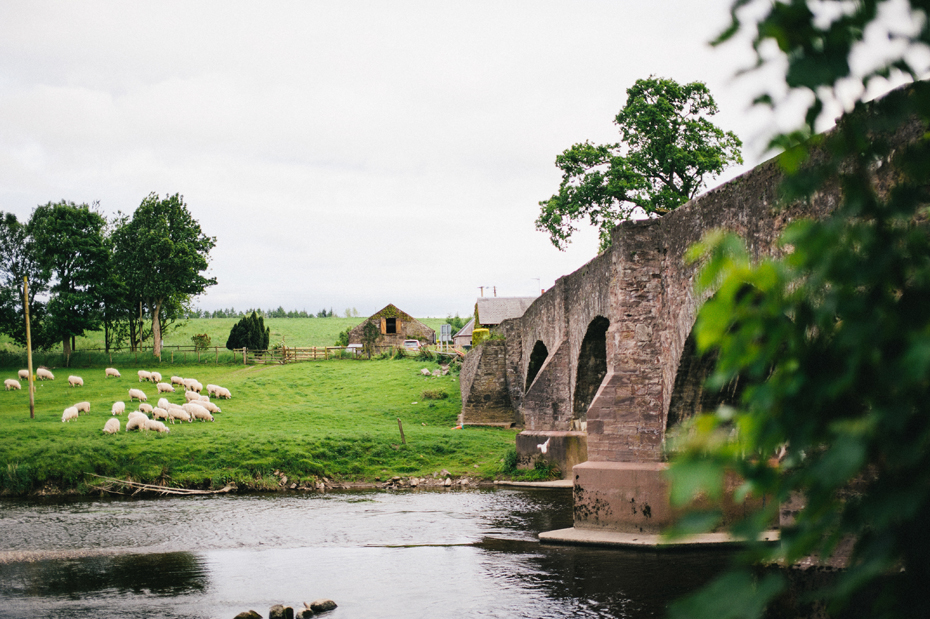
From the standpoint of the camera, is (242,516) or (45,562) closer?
(45,562)

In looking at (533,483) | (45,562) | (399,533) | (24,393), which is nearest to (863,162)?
(399,533)

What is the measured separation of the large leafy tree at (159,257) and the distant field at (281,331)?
56.4ft

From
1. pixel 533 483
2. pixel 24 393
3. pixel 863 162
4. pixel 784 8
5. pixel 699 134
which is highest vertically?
pixel 699 134

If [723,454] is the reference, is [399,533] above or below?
below

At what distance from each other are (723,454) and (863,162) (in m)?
0.82

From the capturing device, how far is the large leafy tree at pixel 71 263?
44.6 meters

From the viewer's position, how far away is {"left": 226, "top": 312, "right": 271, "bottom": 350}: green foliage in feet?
170

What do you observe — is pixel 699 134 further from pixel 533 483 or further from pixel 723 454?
pixel 723 454

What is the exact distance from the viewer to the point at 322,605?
29.2 feet

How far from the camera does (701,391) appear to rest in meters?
11.8

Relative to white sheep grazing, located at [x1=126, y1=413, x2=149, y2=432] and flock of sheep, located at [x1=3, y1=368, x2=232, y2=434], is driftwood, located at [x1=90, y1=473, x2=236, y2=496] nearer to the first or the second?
flock of sheep, located at [x1=3, y1=368, x2=232, y2=434]

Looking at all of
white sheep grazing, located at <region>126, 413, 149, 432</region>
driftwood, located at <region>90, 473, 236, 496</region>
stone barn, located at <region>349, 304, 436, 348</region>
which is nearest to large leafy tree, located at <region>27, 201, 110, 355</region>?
stone barn, located at <region>349, 304, 436, 348</region>

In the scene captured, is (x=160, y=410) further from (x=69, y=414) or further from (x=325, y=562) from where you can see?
(x=325, y=562)

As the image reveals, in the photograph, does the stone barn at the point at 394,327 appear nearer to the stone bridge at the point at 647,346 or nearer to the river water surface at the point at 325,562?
the river water surface at the point at 325,562
